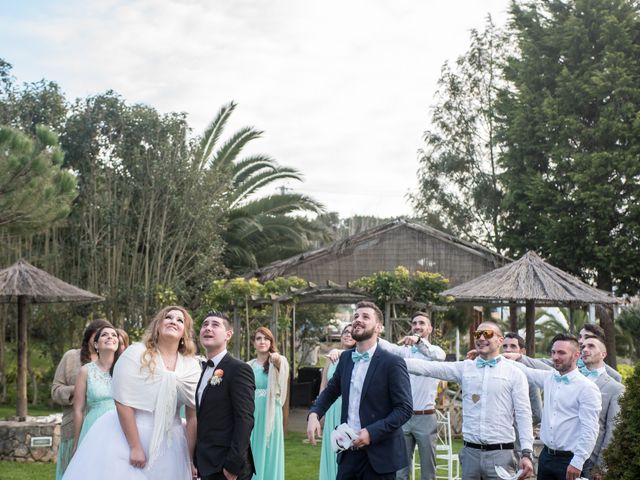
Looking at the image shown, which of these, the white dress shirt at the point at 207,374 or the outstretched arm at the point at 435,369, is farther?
the outstretched arm at the point at 435,369

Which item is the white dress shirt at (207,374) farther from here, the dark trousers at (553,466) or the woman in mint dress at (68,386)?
the dark trousers at (553,466)

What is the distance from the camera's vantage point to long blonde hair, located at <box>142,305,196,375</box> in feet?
18.8

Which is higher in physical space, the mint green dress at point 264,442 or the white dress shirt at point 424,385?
the white dress shirt at point 424,385

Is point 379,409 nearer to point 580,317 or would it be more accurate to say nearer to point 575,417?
point 575,417

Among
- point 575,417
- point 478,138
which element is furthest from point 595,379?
point 478,138

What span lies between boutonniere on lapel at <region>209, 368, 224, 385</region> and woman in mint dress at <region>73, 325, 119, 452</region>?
224 centimetres

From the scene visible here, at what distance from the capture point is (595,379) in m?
7.32

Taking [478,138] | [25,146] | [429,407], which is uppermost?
[478,138]

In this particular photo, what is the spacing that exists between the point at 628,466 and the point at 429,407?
4408mm

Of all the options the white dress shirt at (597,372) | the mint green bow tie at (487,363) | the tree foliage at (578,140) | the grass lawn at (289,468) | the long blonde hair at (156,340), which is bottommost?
the grass lawn at (289,468)

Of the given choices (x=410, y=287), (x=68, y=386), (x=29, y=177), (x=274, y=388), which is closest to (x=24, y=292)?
(x=29, y=177)

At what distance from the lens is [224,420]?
5844 mm

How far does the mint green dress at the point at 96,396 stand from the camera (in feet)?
25.6

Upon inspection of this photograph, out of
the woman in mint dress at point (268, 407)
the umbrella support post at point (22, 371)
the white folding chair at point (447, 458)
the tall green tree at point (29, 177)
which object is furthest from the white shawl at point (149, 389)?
the tall green tree at point (29, 177)
